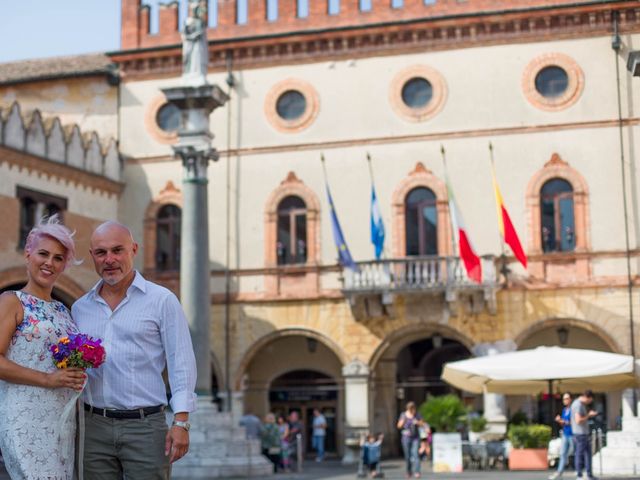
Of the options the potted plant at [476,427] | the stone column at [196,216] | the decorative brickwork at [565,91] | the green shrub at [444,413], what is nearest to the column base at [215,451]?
the stone column at [196,216]

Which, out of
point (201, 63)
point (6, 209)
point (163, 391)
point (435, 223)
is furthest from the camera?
point (435, 223)

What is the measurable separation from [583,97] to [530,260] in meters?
3.92

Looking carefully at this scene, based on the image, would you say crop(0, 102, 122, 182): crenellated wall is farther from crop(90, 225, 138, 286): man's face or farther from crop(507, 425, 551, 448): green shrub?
crop(90, 225, 138, 286): man's face

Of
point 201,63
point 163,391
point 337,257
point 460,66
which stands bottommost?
point 163,391

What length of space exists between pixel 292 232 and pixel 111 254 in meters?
21.9

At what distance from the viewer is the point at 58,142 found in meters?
26.3

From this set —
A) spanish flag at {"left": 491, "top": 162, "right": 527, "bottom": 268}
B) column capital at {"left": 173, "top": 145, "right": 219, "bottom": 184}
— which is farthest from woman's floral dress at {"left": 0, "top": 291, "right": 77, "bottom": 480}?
spanish flag at {"left": 491, "top": 162, "right": 527, "bottom": 268}

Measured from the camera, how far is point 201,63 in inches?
780

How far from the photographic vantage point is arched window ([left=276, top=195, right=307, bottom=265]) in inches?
1064

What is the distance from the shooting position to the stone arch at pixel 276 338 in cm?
2656

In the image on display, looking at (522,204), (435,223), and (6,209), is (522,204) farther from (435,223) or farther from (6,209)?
(6,209)

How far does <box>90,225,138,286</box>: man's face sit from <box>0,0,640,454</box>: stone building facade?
19724 millimetres

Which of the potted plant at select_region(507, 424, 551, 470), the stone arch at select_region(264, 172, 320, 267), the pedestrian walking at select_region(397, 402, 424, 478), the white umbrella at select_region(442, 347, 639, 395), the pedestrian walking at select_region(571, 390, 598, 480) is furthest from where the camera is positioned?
the stone arch at select_region(264, 172, 320, 267)

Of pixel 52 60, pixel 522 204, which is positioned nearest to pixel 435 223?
pixel 522 204
